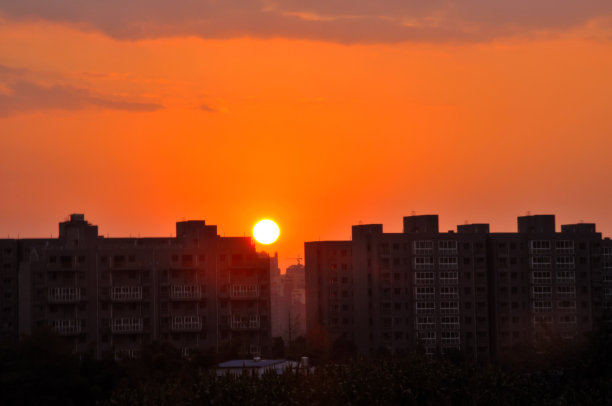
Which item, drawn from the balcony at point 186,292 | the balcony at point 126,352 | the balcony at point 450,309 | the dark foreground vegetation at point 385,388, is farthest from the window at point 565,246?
the dark foreground vegetation at point 385,388

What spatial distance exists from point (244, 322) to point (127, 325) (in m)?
12.3

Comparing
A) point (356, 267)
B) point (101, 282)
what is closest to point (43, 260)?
point (101, 282)

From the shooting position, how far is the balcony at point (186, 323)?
11556cm

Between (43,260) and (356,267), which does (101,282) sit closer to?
(43,260)

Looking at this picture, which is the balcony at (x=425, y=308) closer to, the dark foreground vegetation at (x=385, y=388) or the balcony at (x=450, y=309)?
the balcony at (x=450, y=309)

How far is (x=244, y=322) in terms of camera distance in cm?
11731

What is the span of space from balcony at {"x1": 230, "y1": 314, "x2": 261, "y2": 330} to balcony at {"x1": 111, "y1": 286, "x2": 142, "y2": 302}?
10.2m

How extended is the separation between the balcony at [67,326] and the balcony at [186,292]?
33.3 ft

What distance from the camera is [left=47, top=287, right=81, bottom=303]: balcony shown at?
113 metres

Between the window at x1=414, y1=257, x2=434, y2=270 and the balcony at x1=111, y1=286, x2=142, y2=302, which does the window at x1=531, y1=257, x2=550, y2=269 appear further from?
the balcony at x1=111, y1=286, x2=142, y2=302

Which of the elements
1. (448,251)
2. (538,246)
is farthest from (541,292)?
(448,251)

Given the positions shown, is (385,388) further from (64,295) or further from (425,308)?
(425,308)

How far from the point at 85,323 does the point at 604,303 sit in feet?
213

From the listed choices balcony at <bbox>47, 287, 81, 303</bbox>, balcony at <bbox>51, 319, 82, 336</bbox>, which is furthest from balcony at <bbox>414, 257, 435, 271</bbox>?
balcony at <bbox>51, 319, 82, 336</bbox>
